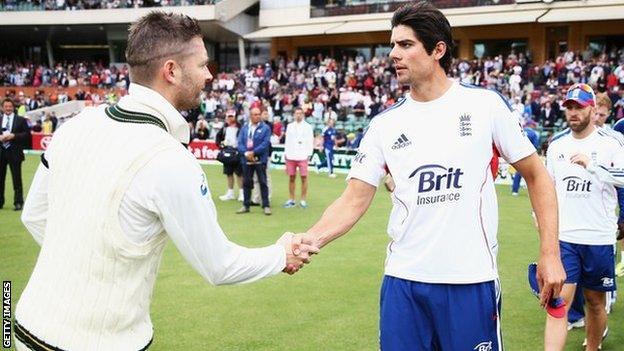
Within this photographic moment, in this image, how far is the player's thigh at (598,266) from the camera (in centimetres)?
558

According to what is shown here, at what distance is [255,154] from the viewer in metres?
13.9

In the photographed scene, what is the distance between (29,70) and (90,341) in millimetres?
48858

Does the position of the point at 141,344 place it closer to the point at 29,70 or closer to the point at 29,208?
the point at 29,208

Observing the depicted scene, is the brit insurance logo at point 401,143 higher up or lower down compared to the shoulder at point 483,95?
lower down

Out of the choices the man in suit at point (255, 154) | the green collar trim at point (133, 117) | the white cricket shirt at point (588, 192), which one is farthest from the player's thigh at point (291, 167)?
the green collar trim at point (133, 117)

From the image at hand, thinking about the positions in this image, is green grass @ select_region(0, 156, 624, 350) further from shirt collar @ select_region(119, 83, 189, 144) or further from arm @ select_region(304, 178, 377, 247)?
shirt collar @ select_region(119, 83, 189, 144)

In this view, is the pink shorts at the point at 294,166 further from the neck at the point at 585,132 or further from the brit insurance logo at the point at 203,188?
the brit insurance logo at the point at 203,188

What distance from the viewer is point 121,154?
99.0 inches

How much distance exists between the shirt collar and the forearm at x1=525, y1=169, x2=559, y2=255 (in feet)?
6.04

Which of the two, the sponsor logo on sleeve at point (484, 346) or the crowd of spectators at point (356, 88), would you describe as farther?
the crowd of spectators at point (356, 88)

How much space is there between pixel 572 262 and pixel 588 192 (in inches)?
23.3

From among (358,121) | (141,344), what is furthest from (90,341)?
(358,121)

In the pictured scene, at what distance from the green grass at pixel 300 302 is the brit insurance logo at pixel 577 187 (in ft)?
4.70

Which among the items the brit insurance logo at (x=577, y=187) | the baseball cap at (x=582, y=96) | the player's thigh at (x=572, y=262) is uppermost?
the baseball cap at (x=582, y=96)
